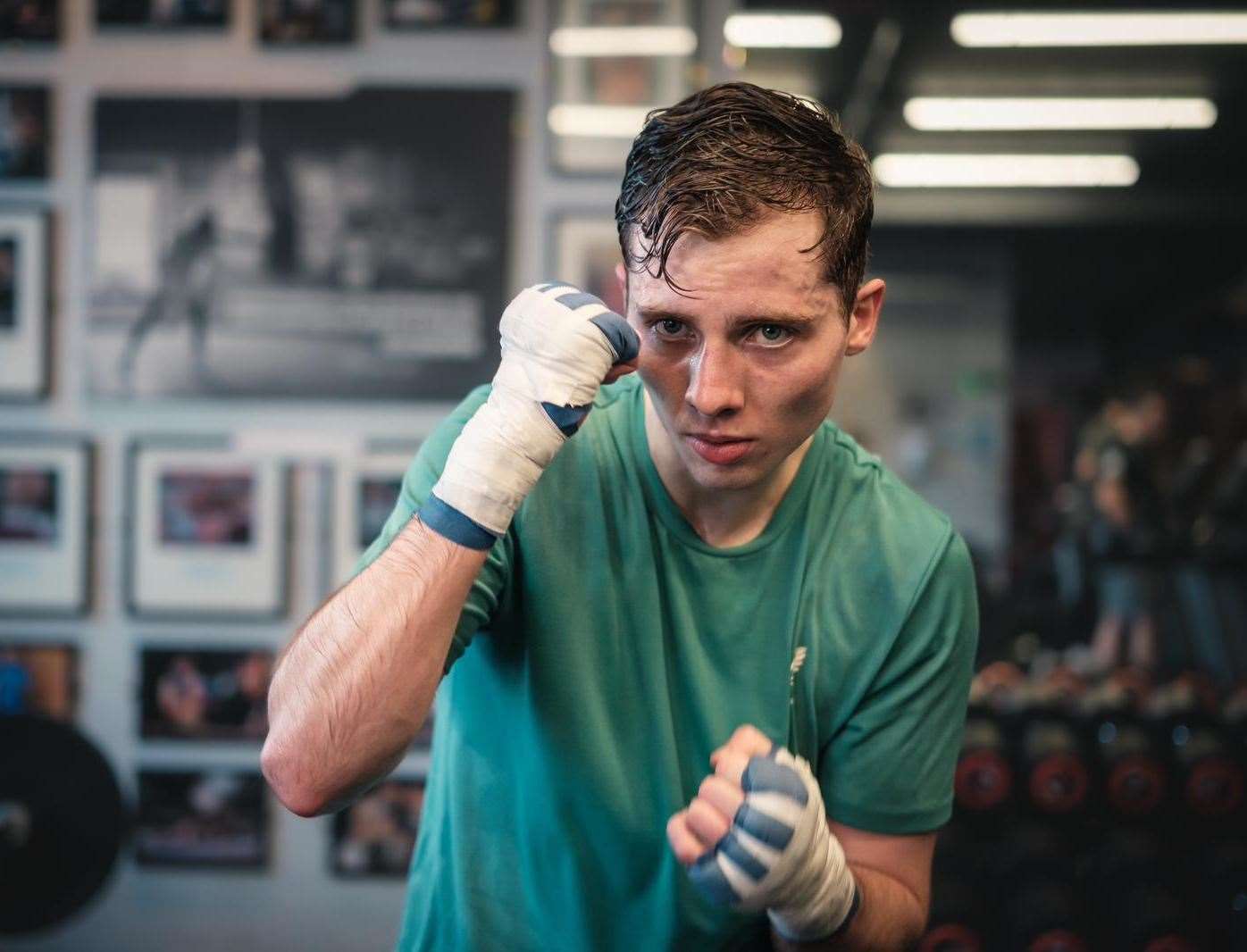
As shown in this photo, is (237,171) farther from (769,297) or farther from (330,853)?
(769,297)

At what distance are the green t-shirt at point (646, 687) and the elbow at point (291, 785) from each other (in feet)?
0.86

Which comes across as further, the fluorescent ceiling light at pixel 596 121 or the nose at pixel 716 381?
the fluorescent ceiling light at pixel 596 121

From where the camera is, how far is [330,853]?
2.98 metres

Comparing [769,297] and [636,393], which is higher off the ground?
[769,297]

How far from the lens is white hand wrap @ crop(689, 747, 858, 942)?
102 cm

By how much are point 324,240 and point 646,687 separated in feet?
6.94

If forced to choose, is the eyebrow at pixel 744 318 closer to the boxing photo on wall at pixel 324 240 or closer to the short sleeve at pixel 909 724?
the short sleeve at pixel 909 724

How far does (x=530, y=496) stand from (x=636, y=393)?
0.78 ft

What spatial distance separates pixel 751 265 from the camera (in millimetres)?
1110

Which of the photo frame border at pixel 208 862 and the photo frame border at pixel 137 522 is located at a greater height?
the photo frame border at pixel 137 522

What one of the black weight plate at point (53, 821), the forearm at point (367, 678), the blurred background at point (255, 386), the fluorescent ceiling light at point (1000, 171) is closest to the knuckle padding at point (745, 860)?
the forearm at point (367, 678)

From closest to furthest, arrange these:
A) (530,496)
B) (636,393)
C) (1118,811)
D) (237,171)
Answer: (530,496)
(636,393)
(1118,811)
(237,171)

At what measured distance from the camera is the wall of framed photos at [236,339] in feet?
9.73

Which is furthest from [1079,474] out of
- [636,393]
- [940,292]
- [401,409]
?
[636,393]
